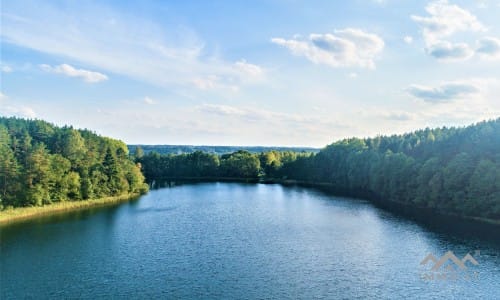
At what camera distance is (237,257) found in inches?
1432

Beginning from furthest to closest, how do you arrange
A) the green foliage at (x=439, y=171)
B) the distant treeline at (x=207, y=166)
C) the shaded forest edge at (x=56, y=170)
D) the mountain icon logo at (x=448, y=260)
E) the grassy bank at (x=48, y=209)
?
the distant treeline at (x=207, y=166) < the shaded forest edge at (x=56, y=170) < the green foliage at (x=439, y=171) < the grassy bank at (x=48, y=209) < the mountain icon logo at (x=448, y=260)

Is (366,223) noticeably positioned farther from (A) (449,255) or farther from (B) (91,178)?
(B) (91,178)

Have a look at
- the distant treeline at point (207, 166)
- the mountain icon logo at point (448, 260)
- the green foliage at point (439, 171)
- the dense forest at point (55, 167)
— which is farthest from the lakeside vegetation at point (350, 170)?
the distant treeline at point (207, 166)

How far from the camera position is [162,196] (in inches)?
3361

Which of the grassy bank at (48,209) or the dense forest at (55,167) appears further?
the dense forest at (55,167)

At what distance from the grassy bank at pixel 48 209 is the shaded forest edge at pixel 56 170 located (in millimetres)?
138

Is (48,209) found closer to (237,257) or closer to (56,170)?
(56,170)

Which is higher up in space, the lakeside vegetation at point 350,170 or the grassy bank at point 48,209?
the lakeside vegetation at point 350,170

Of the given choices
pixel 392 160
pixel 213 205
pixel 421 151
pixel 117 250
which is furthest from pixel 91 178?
pixel 421 151

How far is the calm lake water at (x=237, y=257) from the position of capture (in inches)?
1113

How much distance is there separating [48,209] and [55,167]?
7.32 meters

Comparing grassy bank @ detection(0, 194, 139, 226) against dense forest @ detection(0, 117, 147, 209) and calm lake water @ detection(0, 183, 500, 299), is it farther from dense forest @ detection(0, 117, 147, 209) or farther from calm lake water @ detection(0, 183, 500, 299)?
calm lake water @ detection(0, 183, 500, 299)

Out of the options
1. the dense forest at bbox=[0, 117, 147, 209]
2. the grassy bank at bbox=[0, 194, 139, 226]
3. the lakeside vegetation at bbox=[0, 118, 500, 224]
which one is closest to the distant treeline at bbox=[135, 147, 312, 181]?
the lakeside vegetation at bbox=[0, 118, 500, 224]

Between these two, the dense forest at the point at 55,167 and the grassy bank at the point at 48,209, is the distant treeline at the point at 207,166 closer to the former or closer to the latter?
the dense forest at the point at 55,167
